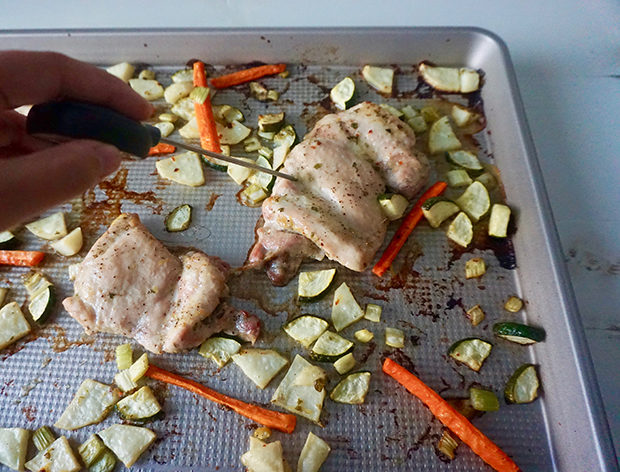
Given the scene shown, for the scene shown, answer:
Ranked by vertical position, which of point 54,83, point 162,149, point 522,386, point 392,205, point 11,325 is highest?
point 54,83

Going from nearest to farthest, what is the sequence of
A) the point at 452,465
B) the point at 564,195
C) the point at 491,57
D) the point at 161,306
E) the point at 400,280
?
the point at 452,465 → the point at 161,306 → the point at 400,280 → the point at 564,195 → the point at 491,57

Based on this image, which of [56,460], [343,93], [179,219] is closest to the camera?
[56,460]

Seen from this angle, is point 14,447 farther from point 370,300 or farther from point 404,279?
point 404,279

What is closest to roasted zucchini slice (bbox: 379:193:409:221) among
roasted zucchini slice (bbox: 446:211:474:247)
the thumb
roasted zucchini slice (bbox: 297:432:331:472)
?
roasted zucchini slice (bbox: 446:211:474:247)

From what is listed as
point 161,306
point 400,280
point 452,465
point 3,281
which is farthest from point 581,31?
point 3,281

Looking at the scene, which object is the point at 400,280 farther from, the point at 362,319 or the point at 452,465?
the point at 452,465

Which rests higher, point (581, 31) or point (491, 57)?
point (581, 31)

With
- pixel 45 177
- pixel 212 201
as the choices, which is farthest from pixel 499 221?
pixel 45 177
